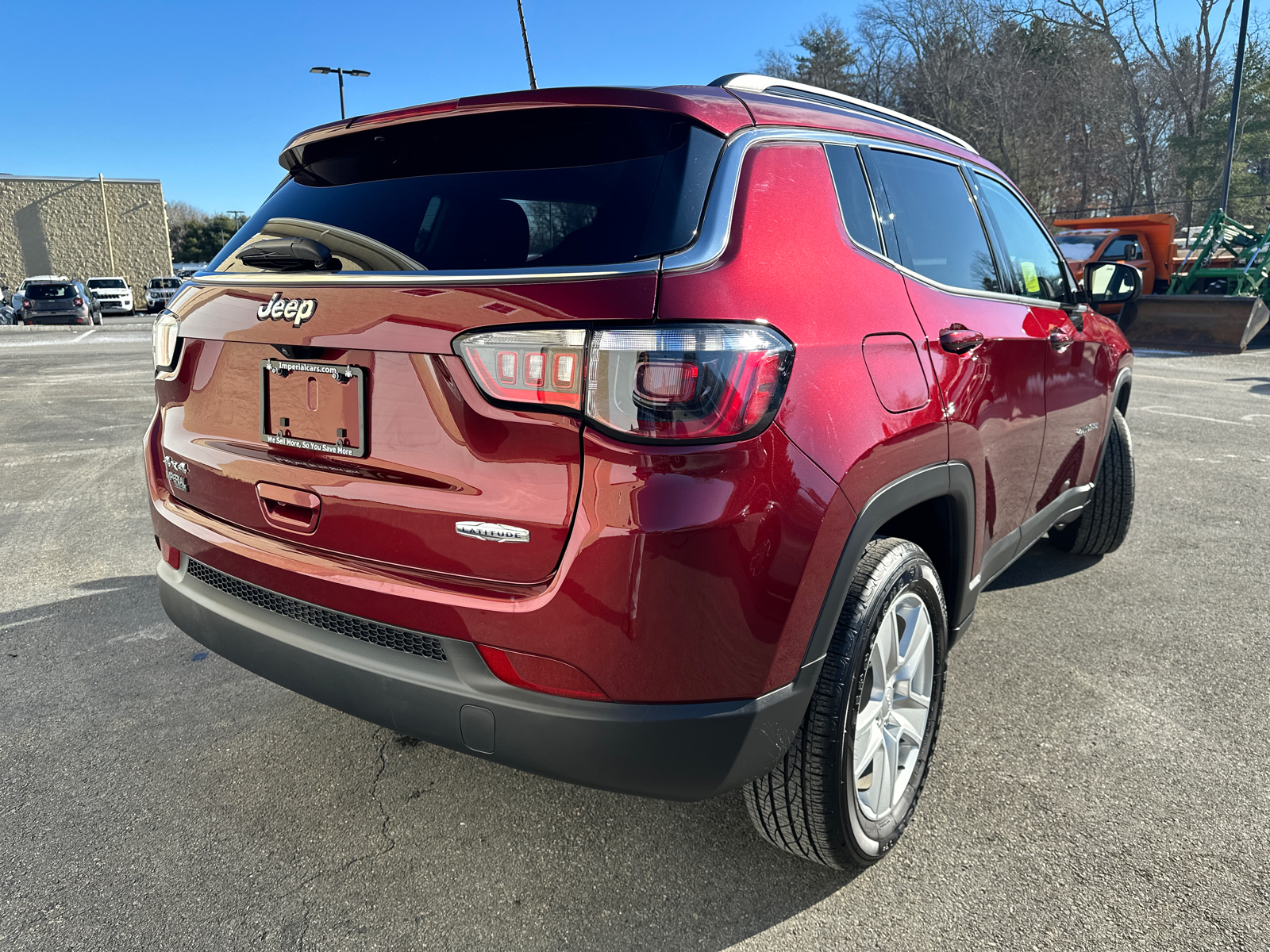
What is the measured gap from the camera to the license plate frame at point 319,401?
1.86 m

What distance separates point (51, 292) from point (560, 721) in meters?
31.8

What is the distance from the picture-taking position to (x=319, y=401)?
193cm

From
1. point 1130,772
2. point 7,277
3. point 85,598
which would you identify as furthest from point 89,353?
point 7,277

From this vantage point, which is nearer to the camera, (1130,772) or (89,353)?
(1130,772)

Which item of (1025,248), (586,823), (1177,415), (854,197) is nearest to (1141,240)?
(1177,415)

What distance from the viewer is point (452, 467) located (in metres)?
1.75

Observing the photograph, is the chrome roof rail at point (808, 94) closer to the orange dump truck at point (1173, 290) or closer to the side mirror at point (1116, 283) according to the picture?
the side mirror at point (1116, 283)

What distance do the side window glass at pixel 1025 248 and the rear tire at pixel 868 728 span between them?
1.46 m

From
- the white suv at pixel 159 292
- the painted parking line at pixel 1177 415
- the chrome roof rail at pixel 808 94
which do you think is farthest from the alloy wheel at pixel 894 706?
the white suv at pixel 159 292

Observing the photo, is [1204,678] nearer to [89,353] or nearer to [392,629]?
[392,629]

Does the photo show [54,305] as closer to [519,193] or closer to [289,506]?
[289,506]

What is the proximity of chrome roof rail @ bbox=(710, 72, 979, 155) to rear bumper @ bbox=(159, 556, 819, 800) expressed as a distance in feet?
4.79

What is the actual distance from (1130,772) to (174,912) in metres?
2.57

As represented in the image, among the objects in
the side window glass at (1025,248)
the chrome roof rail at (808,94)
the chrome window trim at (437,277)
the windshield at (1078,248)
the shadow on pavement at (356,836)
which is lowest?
the shadow on pavement at (356,836)
